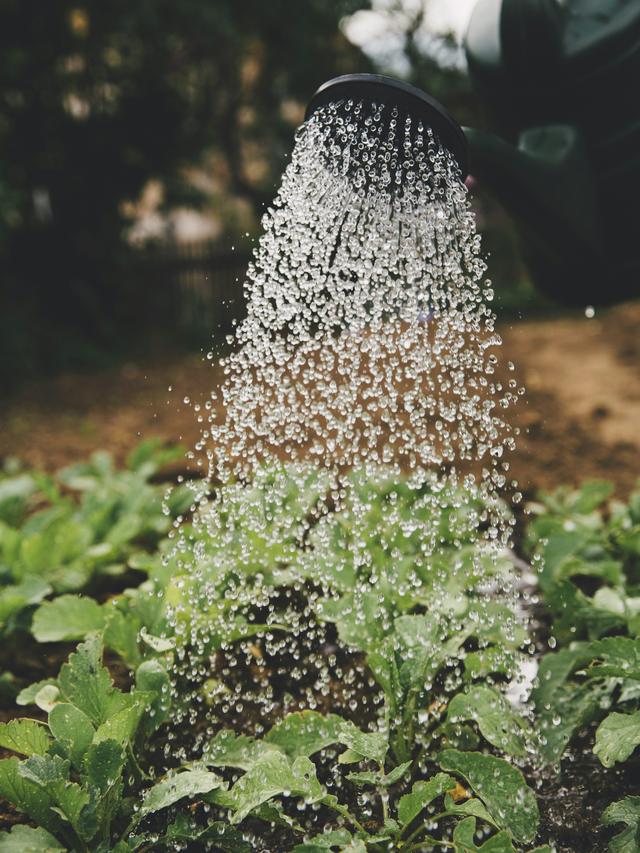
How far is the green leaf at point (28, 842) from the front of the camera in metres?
1.43

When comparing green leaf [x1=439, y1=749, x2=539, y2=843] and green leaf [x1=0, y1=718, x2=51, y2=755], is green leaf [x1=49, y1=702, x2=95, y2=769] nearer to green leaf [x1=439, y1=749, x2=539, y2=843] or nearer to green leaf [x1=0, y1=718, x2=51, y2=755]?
green leaf [x1=0, y1=718, x2=51, y2=755]

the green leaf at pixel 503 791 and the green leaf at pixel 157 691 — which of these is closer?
the green leaf at pixel 503 791

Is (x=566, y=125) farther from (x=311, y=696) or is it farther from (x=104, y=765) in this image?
(x=104, y=765)

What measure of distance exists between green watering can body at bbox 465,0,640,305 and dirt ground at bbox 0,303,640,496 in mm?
1826

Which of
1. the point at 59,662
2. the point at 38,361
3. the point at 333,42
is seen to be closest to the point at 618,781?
the point at 59,662

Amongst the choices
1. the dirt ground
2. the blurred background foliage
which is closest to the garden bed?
the dirt ground

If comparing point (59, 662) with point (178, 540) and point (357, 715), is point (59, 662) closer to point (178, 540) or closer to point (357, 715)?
point (178, 540)

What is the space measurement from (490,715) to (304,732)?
0.39 meters

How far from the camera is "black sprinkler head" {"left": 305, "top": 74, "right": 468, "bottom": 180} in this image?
1.50 meters

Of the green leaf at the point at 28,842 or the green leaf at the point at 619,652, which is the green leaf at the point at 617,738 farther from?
the green leaf at the point at 28,842

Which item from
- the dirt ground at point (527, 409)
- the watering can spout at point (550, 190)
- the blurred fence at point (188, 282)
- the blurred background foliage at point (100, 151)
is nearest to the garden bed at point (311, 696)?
the watering can spout at point (550, 190)

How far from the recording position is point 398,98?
151cm

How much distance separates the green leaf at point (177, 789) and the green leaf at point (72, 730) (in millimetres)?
158

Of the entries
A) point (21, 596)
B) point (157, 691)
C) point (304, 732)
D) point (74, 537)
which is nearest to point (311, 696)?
point (304, 732)
